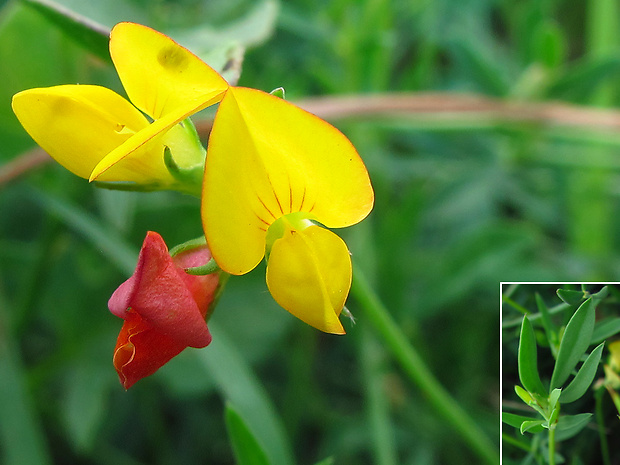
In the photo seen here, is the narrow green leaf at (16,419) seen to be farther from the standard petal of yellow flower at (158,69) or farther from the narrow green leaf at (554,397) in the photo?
the narrow green leaf at (554,397)

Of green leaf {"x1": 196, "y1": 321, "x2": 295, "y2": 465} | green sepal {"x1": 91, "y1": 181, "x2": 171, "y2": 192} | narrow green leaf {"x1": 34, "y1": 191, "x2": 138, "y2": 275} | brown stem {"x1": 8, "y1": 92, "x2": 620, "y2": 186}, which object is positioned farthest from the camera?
brown stem {"x1": 8, "y1": 92, "x2": 620, "y2": 186}

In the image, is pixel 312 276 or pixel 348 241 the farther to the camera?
pixel 348 241

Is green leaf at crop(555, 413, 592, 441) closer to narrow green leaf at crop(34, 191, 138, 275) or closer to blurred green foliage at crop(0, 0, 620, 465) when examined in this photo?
blurred green foliage at crop(0, 0, 620, 465)

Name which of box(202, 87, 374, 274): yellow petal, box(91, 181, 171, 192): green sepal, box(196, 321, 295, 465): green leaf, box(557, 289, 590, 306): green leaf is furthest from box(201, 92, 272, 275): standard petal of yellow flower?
box(196, 321, 295, 465): green leaf

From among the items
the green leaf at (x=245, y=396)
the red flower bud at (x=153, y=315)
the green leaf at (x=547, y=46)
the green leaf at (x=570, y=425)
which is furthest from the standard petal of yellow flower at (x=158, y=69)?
the green leaf at (x=547, y=46)

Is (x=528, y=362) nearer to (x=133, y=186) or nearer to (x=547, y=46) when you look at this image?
(x=133, y=186)

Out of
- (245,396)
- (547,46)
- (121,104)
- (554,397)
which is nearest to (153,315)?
(121,104)
